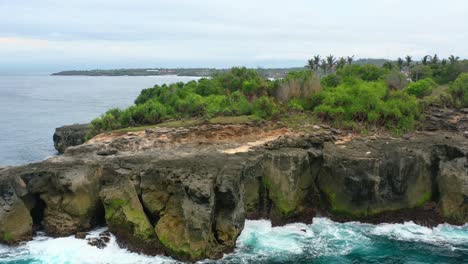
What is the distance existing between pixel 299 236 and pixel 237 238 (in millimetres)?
4555

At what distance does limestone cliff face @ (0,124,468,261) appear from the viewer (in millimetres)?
31500

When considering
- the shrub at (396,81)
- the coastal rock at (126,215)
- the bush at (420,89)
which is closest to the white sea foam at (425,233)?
the coastal rock at (126,215)

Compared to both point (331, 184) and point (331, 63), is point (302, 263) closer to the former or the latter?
point (331, 184)

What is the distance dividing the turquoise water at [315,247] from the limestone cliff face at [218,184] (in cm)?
103

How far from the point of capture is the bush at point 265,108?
46125 mm

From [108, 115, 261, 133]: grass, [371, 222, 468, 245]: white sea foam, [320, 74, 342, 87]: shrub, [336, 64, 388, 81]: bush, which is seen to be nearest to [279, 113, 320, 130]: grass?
[108, 115, 261, 133]: grass

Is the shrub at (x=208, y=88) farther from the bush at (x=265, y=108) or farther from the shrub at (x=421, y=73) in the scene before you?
the shrub at (x=421, y=73)

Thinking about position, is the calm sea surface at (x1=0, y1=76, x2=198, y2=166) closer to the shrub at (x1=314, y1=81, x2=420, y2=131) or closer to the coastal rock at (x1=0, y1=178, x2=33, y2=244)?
the coastal rock at (x1=0, y1=178, x2=33, y2=244)

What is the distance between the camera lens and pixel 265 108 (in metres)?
46.6

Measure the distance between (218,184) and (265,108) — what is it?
16.5 meters

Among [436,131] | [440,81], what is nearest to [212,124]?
[436,131]

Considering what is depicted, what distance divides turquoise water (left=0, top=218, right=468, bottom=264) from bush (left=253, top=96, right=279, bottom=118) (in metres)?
13.2

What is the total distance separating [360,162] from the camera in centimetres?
3675

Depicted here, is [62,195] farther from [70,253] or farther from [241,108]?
[241,108]
